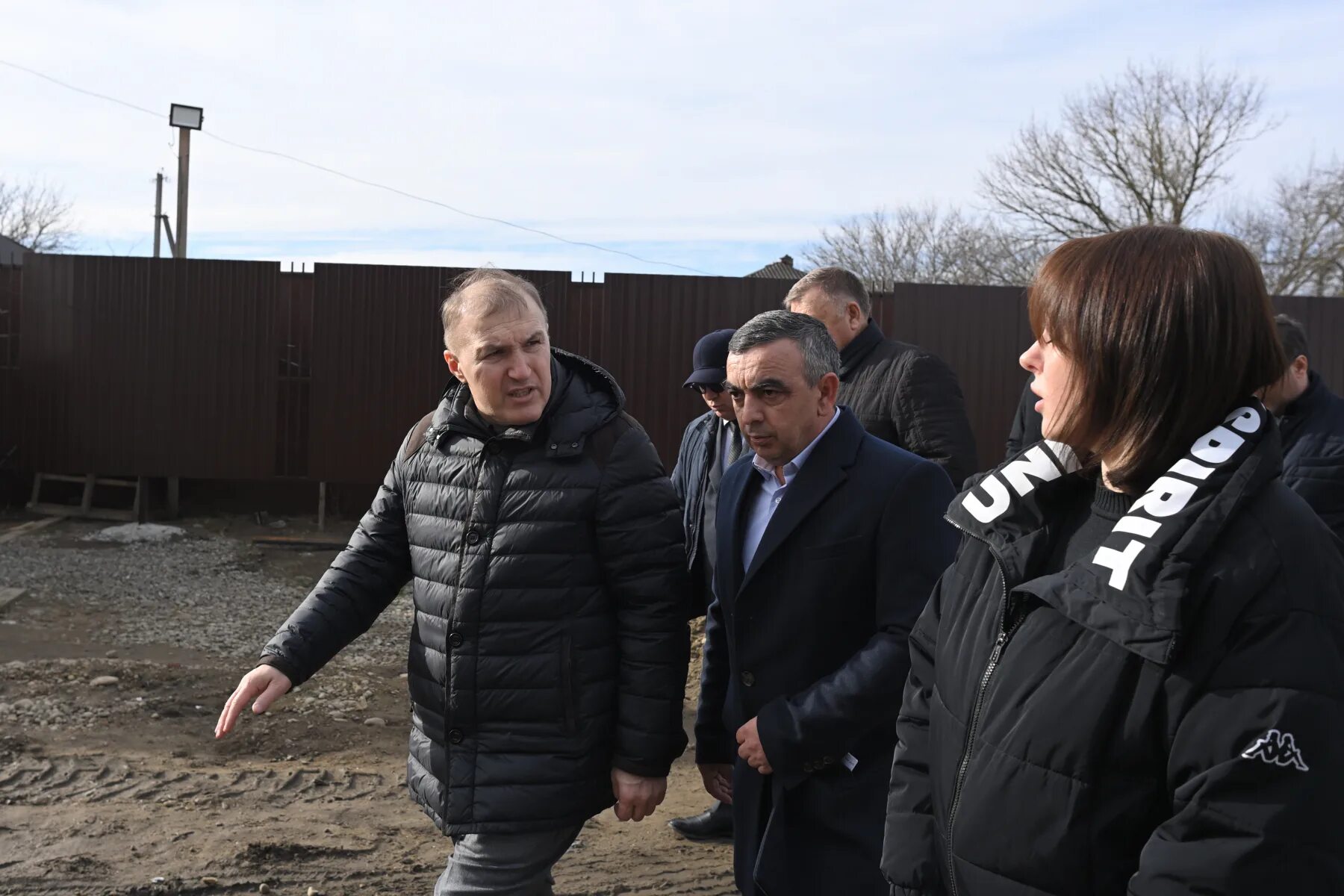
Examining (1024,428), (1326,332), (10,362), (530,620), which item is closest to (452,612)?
(530,620)

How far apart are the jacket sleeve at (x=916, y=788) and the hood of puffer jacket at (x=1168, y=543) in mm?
399

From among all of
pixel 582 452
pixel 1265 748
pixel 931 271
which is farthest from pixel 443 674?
pixel 931 271

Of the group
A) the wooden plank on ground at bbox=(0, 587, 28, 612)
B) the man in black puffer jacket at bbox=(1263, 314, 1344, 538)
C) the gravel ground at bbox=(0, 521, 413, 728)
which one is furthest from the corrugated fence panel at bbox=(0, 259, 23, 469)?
the man in black puffer jacket at bbox=(1263, 314, 1344, 538)

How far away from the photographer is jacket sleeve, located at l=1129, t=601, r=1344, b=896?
124 cm

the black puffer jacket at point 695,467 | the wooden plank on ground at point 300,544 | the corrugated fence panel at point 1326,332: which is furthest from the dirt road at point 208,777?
the corrugated fence panel at point 1326,332

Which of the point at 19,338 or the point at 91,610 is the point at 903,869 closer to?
the point at 91,610

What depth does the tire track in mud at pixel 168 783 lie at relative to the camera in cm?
456

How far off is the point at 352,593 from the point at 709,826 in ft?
6.90

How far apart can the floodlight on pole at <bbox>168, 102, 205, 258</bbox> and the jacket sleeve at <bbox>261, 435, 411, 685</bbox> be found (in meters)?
16.4

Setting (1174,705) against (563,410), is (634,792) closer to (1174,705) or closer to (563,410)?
(563,410)

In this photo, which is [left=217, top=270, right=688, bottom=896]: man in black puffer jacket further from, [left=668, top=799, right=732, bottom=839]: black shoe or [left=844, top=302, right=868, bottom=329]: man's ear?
[left=844, top=302, right=868, bottom=329]: man's ear

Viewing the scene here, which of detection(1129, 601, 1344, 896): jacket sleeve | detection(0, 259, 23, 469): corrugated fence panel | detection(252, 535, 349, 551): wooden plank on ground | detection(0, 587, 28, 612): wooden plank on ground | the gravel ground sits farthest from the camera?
detection(0, 259, 23, 469): corrugated fence panel

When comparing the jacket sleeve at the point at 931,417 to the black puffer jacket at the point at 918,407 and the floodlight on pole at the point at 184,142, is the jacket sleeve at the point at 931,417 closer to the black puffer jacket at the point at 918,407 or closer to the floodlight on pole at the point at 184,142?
the black puffer jacket at the point at 918,407

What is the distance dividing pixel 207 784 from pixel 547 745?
9.07ft
